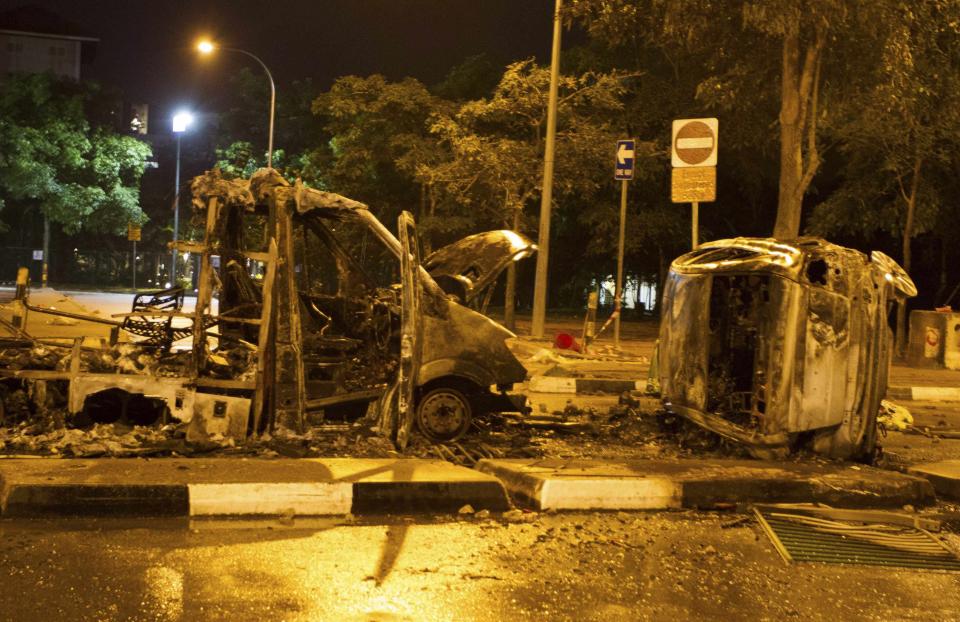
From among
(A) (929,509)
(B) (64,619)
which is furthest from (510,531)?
(A) (929,509)

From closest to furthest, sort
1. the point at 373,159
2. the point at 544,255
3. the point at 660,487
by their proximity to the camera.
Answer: the point at 660,487 < the point at 544,255 < the point at 373,159

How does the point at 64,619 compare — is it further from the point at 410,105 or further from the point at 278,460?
the point at 410,105

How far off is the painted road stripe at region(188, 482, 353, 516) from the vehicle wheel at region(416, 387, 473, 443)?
1.83 metres

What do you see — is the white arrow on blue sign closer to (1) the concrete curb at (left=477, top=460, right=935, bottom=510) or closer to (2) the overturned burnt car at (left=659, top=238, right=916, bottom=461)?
(2) the overturned burnt car at (left=659, top=238, right=916, bottom=461)

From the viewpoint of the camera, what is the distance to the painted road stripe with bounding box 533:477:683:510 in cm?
589

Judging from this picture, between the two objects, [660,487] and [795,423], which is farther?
[795,423]

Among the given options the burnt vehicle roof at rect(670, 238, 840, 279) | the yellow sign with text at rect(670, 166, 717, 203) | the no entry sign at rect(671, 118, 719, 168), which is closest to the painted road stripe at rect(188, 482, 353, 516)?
the burnt vehicle roof at rect(670, 238, 840, 279)

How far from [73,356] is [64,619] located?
10.5 ft

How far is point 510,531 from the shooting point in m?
5.38

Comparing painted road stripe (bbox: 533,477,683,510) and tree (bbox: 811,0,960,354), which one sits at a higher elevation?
tree (bbox: 811,0,960,354)

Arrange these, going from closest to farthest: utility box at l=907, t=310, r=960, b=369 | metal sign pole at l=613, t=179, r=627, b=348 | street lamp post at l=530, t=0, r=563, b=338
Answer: metal sign pole at l=613, t=179, r=627, b=348, utility box at l=907, t=310, r=960, b=369, street lamp post at l=530, t=0, r=563, b=338

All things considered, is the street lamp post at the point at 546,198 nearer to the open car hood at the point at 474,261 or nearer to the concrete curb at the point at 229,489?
the open car hood at the point at 474,261

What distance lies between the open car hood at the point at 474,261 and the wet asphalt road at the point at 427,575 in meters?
2.69

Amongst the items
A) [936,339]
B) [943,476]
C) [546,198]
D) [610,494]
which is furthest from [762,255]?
[936,339]
